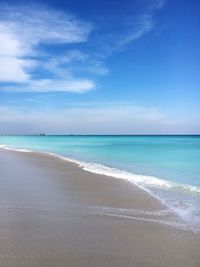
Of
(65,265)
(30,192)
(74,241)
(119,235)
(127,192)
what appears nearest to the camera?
(65,265)

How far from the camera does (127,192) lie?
409 inches

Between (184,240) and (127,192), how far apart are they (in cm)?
479

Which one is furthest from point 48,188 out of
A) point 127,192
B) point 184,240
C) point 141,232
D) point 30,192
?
point 184,240

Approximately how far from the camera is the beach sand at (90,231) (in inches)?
188

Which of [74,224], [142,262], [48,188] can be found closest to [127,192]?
[48,188]

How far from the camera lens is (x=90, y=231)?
6055 millimetres

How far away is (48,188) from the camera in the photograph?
10.7 metres

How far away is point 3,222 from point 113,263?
283cm

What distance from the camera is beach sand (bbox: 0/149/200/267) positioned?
4.77 metres

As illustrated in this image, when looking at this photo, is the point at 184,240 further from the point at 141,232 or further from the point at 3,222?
the point at 3,222

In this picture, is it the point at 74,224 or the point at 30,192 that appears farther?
the point at 30,192

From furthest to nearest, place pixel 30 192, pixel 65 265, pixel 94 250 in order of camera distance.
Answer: pixel 30 192, pixel 94 250, pixel 65 265

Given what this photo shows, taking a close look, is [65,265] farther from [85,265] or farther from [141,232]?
[141,232]

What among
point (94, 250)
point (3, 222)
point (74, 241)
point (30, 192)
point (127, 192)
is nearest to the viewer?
point (94, 250)
